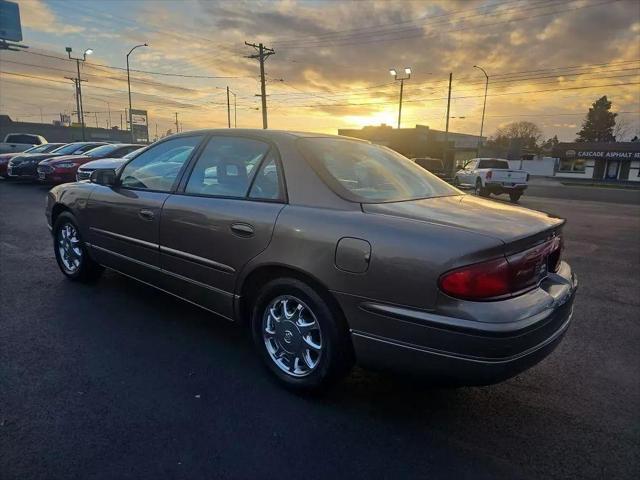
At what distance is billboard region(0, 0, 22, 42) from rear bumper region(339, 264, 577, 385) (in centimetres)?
5222

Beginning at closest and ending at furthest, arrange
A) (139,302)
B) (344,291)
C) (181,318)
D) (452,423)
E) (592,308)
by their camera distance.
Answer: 1. (344,291)
2. (452,423)
3. (181,318)
4. (139,302)
5. (592,308)

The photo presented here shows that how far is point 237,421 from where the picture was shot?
97.9 inches

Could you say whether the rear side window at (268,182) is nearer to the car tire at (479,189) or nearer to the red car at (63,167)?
the red car at (63,167)

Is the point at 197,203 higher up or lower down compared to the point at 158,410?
higher up

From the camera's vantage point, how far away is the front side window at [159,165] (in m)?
3.59

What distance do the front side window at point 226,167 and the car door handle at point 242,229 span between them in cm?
25

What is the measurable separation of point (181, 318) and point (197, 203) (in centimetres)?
120

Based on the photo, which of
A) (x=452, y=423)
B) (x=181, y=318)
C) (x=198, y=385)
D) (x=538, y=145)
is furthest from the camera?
(x=538, y=145)

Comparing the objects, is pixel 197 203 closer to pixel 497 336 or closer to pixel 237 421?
pixel 237 421

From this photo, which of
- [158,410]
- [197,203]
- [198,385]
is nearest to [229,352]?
[198,385]

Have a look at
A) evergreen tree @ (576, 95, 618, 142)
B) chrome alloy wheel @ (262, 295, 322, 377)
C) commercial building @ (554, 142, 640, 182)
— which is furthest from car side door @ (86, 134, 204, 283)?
evergreen tree @ (576, 95, 618, 142)

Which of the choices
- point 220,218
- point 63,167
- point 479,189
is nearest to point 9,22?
point 63,167

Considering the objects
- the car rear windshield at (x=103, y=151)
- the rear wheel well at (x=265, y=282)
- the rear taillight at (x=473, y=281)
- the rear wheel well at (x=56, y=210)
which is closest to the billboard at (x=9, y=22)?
the car rear windshield at (x=103, y=151)

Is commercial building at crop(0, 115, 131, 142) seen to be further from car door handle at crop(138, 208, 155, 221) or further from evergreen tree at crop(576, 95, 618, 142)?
evergreen tree at crop(576, 95, 618, 142)
